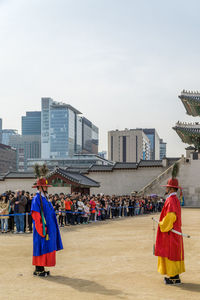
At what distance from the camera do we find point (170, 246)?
26.9 ft

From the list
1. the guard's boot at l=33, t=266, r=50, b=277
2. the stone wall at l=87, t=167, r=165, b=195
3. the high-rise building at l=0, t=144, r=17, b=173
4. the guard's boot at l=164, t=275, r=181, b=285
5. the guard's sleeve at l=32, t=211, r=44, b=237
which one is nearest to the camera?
the guard's boot at l=164, t=275, r=181, b=285

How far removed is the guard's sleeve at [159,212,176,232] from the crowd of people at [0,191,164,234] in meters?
10.2

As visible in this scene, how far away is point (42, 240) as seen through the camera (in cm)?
886

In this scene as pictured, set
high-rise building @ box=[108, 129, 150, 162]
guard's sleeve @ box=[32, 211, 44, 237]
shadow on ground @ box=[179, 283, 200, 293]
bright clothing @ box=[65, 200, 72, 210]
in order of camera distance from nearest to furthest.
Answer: shadow on ground @ box=[179, 283, 200, 293]
guard's sleeve @ box=[32, 211, 44, 237]
bright clothing @ box=[65, 200, 72, 210]
high-rise building @ box=[108, 129, 150, 162]

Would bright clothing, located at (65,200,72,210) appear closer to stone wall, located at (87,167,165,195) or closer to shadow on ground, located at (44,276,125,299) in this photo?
shadow on ground, located at (44,276,125,299)

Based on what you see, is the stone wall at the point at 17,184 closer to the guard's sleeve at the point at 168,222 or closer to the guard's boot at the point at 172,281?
the guard's sleeve at the point at 168,222

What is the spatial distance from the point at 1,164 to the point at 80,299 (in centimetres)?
15193

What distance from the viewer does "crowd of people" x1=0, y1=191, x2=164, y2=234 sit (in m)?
17.9

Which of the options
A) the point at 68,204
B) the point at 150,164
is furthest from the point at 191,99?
the point at 68,204

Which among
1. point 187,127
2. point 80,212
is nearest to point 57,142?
point 187,127

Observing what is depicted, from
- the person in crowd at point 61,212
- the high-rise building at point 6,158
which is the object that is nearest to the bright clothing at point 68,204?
the person in crowd at point 61,212

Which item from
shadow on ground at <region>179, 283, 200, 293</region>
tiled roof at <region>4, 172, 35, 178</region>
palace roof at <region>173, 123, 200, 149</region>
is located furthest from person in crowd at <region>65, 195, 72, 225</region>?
palace roof at <region>173, 123, 200, 149</region>

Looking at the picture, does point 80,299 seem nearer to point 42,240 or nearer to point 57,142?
point 42,240

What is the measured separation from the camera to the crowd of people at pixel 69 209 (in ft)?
58.7
